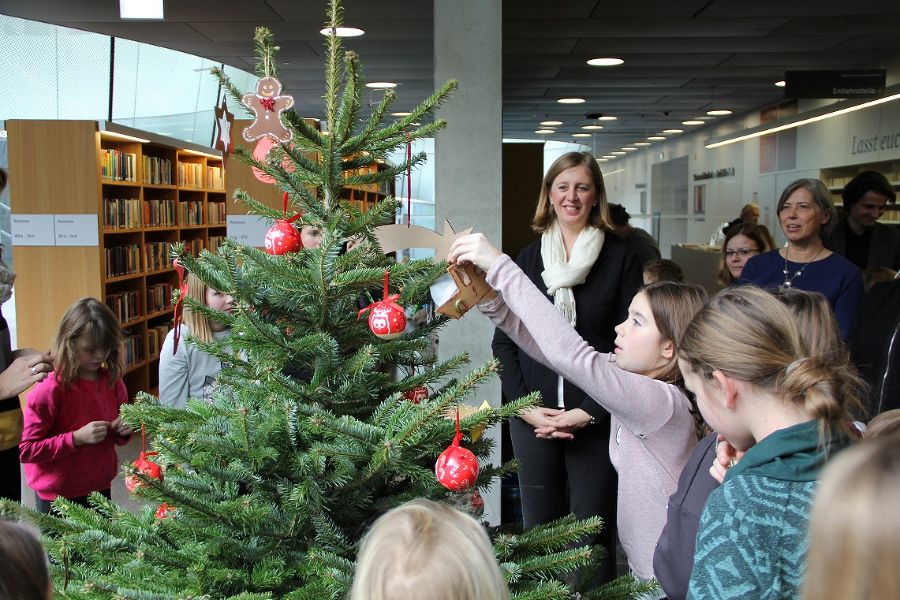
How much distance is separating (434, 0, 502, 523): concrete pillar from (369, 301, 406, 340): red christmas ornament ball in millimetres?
2483

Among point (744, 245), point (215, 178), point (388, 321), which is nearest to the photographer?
point (388, 321)

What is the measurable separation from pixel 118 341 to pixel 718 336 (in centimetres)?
250

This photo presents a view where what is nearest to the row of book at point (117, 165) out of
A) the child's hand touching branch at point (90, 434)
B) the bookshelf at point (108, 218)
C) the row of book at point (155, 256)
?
the bookshelf at point (108, 218)

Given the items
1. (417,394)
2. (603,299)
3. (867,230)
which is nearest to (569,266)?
(603,299)

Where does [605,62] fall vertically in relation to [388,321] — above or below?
above

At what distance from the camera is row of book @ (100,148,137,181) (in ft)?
22.1

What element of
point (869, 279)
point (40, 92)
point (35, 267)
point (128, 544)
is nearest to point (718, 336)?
point (128, 544)

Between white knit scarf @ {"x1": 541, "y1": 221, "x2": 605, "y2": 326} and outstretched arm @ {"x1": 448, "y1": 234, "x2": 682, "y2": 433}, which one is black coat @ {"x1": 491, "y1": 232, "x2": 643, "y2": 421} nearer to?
white knit scarf @ {"x1": 541, "y1": 221, "x2": 605, "y2": 326}

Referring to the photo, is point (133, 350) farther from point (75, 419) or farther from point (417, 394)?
point (417, 394)

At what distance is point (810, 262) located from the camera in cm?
343

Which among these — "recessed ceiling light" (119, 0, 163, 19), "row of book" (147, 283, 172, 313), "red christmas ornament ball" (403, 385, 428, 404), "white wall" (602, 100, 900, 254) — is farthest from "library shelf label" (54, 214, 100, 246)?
"red christmas ornament ball" (403, 385, 428, 404)

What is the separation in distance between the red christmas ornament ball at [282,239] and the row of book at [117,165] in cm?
573

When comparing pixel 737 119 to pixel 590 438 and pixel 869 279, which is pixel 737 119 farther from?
pixel 590 438

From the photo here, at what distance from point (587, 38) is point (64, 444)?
5.24 metres
